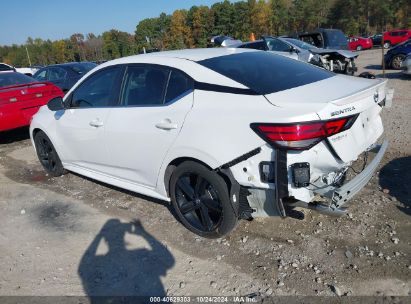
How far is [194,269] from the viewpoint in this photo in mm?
3189

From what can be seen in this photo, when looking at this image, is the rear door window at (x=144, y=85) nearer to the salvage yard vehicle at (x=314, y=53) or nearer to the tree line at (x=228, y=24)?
the salvage yard vehicle at (x=314, y=53)

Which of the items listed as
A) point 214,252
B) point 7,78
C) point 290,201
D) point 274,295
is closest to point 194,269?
point 214,252

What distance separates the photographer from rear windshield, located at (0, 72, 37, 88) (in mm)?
8367

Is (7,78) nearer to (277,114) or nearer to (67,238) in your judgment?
(67,238)

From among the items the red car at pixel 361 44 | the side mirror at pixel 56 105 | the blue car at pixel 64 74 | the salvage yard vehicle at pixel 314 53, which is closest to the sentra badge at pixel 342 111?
the side mirror at pixel 56 105

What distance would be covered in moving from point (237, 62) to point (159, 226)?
1.84 metres

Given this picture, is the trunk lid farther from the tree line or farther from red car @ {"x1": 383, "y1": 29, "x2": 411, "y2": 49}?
the tree line

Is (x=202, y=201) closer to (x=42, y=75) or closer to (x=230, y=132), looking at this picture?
(x=230, y=132)

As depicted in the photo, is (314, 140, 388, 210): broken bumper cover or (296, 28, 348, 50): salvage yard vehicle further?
(296, 28, 348, 50): salvage yard vehicle

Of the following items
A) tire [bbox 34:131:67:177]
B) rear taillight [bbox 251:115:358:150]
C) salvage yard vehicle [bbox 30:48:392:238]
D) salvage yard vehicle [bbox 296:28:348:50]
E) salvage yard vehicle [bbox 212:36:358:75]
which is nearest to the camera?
rear taillight [bbox 251:115:358:150]

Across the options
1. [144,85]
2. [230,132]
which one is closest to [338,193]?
[230,132]

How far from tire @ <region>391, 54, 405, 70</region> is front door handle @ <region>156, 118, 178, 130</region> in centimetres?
1365

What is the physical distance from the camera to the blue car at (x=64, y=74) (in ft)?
35.5

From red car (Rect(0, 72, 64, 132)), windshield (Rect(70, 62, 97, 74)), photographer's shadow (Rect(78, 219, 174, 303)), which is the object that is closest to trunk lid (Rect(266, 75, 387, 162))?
photographer's shadow (Rect(78, 219, 174, 303))
